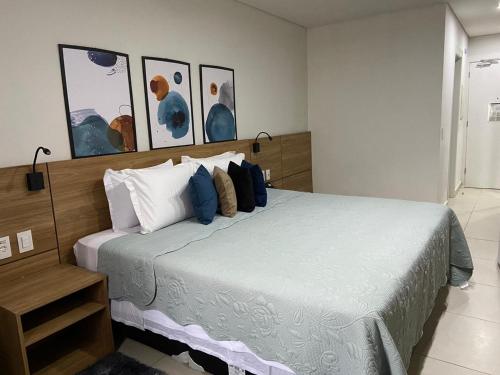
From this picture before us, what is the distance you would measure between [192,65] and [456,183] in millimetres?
4845

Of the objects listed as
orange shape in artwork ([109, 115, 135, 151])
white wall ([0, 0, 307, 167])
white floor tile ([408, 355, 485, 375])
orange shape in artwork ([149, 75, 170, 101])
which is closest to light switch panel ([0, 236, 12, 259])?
white wall ([0, 0, 307, 167])

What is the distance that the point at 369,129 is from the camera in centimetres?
477

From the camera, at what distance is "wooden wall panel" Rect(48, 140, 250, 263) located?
2318 mm

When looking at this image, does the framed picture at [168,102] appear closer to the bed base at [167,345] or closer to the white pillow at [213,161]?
the white pillow at [213,161]

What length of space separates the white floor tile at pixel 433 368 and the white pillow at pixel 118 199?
1.91 meters

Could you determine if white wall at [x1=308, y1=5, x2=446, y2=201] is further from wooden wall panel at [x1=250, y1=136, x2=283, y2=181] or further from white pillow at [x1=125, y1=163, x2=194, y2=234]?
white pillow at [x1=125, y1=163, x2=194, y2=234]

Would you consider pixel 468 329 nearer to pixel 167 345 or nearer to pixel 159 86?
pixel 167 345

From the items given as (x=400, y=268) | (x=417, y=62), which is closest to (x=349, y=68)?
(x=417, y=62)

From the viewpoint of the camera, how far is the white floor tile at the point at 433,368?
2.01 metres

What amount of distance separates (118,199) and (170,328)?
0.93m

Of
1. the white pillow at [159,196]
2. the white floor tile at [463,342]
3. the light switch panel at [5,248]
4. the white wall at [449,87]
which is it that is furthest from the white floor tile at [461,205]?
the light switch panel at [5,248]

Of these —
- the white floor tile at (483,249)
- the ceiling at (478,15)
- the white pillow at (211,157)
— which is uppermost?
the ceiling at (478,15)

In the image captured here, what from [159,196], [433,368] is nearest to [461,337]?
[433,368]

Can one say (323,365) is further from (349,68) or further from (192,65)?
(349,68)
